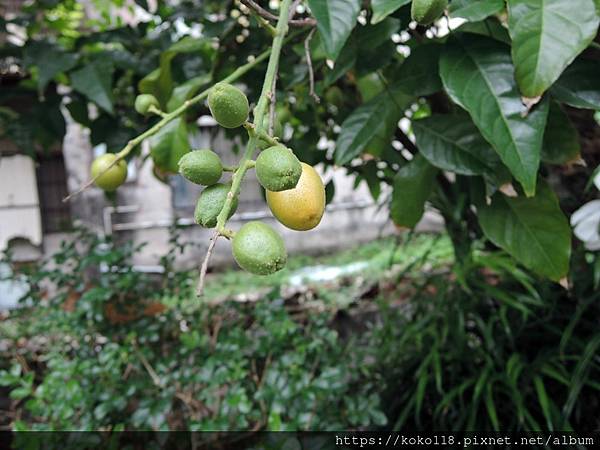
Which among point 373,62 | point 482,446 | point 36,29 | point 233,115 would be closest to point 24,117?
point 36,29

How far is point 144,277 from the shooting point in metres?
1.49

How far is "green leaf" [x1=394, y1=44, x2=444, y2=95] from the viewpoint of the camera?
26.0 inches

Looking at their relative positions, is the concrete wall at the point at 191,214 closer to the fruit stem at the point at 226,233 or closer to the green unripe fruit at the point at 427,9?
the green unripe fruit at the point at 427,9

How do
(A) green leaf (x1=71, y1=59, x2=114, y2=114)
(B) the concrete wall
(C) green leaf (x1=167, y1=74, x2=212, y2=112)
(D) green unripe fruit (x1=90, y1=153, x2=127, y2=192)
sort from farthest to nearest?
1. (B) the concrete wall
2. (A) green leaf (x1=71, y1=59, x2=114, y2=114)
3. (C) green leaf (x1=167, y1=74, x2=212, y2=112)
4. (D) green unripe fruit (x1=90, y1=153, x2=127, y2=192)

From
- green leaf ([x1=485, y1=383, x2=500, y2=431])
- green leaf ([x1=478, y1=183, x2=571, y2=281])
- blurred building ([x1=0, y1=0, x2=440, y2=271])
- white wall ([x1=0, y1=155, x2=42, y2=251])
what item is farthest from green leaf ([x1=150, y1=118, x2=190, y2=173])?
white wall ([x1=0, y1=155, x2=42, y2=251])

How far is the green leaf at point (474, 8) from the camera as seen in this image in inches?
20.0

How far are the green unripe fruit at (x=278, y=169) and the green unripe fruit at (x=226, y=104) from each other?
4cm

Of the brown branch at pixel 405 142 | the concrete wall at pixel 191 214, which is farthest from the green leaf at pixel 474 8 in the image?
the concrete wall at pixel 191 214

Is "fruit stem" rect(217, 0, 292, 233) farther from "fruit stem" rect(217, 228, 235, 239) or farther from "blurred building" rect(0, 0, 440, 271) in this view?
"blurred building" rect(0, 0, 440, 271)

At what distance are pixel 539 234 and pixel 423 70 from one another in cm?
26

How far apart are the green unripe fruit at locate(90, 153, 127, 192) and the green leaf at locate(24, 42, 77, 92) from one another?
533mm

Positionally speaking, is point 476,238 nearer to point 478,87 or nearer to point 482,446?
point 482,446

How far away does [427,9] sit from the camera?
490 millimetres

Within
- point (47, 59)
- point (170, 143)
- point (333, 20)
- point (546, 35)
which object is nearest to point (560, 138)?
point (546, 35)
